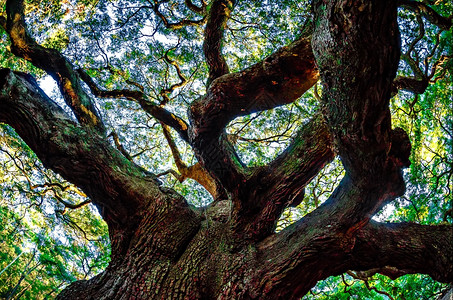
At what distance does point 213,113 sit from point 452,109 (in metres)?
4.52

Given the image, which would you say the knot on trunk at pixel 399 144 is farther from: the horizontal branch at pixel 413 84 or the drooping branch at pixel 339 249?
the horizontal branch at pixel 413 84

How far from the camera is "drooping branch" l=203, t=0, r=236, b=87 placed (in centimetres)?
422

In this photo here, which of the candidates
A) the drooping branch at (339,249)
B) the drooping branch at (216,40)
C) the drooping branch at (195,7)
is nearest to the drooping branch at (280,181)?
the drooping branch at (339,249)

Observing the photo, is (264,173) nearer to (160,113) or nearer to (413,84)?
(160,113)

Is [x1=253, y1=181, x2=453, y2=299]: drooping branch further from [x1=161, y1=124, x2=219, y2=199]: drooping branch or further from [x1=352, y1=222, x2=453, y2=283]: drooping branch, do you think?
[x1=161, y1=124, x2=219, y2=199]: drooping branch

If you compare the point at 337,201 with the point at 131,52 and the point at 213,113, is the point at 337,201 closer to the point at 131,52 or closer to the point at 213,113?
the point at 213,113

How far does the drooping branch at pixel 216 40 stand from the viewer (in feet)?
13.8

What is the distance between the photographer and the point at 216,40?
4.24m

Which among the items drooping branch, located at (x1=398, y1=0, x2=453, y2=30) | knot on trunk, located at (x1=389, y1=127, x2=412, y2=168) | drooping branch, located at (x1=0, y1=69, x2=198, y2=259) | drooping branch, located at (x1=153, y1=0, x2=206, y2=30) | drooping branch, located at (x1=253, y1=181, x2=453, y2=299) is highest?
drooping branch, located at (x1=153, y1=0, x2=206, y2=30)

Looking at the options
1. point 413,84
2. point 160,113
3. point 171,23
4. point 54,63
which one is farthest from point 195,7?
point 413,84

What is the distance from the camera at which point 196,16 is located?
278 inches

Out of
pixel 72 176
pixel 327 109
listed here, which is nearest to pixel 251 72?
pixel 327 109

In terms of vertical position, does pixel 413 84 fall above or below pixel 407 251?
above

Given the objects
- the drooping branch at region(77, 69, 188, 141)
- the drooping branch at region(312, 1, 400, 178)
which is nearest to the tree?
the drooping branch at region(312, 1, 400, 178)
